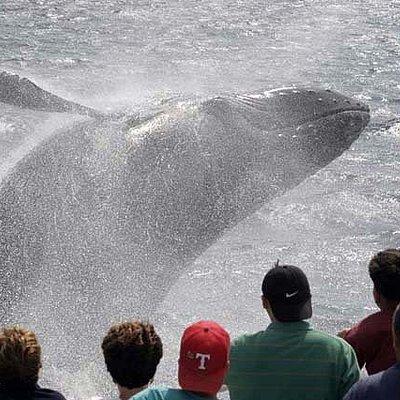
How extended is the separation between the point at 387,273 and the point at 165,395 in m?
1.79

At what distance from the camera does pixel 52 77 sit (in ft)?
86.6

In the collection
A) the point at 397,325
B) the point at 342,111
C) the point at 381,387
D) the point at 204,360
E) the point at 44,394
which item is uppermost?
the point at 342,111

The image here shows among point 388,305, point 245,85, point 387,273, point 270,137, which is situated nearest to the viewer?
point 387,273

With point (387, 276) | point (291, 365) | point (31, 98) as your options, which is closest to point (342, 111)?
point (31, 98)

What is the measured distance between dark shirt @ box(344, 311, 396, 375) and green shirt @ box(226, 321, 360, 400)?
27.5 inches

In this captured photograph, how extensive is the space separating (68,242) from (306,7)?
2753 cm

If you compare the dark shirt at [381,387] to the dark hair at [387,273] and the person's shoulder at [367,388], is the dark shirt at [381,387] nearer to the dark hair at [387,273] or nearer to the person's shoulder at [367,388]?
the person's shoulder at [367,388]

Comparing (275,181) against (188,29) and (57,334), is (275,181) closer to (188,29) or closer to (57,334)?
(57,334)

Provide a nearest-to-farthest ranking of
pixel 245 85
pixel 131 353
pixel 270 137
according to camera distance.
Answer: pixel 131 353
pixel 270 137
pixel 245 85

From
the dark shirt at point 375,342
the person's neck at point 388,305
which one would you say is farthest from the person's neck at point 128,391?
the person's neck at point 388,305

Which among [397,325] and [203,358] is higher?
[397,325]

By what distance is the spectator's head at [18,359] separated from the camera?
6.14 meters

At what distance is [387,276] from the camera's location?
283 inches

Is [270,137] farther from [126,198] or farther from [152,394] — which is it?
[152,394]
